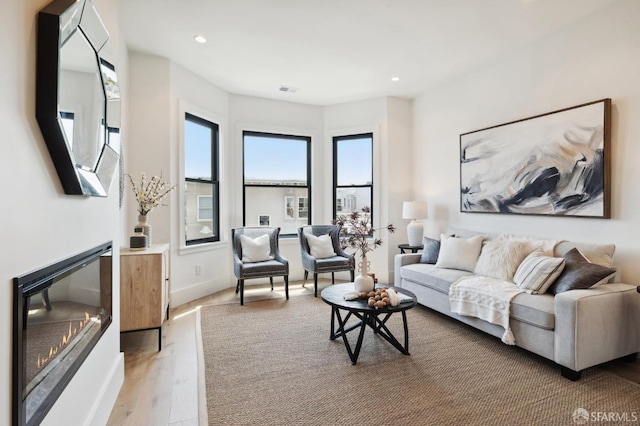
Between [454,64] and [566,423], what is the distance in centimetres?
370

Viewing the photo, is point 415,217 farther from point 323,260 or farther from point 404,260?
point 323,260

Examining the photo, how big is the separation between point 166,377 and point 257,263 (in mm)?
1994

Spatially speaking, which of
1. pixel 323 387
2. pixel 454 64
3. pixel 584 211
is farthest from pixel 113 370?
pixel 454 64

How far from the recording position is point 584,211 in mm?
2963

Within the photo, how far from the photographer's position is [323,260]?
176 inches

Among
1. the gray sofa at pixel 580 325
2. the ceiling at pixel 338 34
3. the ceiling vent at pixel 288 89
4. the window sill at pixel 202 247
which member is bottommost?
the gray sofa at pixel 580 325

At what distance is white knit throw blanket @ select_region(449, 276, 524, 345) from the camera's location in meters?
2.64

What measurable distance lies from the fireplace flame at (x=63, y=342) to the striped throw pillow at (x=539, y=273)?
3.11 m

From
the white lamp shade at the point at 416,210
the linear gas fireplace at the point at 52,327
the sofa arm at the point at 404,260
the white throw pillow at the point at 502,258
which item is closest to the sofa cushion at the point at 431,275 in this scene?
the sofa arm at the point at 404,260

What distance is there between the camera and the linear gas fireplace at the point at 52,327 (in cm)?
102

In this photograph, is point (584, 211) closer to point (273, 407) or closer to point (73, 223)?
point (273, 407)

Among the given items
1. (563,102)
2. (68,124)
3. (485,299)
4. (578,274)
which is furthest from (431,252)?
(68,124)

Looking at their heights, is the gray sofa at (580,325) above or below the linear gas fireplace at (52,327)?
below

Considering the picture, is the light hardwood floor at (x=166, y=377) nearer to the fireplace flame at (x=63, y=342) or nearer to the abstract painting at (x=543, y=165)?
the fireplace flame at (x=63, y=342)
